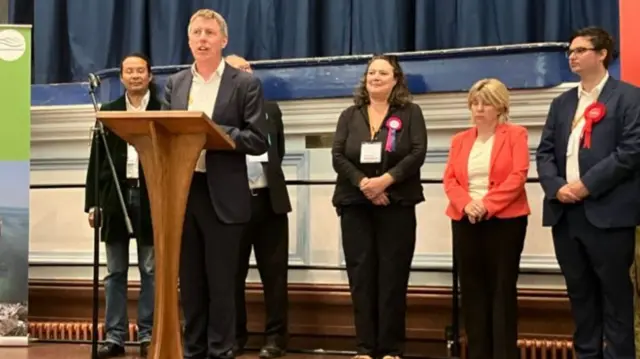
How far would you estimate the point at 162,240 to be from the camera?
2.68m

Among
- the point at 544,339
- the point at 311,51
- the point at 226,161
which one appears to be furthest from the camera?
the point at 311,51

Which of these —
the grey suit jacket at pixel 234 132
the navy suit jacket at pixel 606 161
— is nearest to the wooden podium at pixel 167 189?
the grey suit jacket at pixel 234 132

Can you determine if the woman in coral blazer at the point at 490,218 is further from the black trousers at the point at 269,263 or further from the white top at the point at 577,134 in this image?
the black trousers at the point at 269,263

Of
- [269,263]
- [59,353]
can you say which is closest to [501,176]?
[269,263]

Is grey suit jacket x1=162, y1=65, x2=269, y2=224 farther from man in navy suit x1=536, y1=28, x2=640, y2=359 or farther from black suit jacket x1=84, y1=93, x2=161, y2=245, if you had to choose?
man in navy suit x1=536, y1=28, x2=640, y2=359

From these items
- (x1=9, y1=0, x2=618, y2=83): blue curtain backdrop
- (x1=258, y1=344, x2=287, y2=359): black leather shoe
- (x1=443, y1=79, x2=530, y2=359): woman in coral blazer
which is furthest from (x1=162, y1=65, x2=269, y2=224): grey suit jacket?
(x1=9, y1=0, x2=618, y2=83): blue curtain backdrop

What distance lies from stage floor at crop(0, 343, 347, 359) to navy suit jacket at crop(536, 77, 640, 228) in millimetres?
1351

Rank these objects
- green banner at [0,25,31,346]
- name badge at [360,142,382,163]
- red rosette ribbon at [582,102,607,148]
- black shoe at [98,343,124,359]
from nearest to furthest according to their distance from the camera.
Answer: red rosette ribbon at [582,102,607,148] < name badge at [360,142,382,163] < black shoe at [98,343,124,359] < green banner at [0,25,31,346]

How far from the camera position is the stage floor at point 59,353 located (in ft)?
12.5

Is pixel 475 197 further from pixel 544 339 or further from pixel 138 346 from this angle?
pixel 138 346

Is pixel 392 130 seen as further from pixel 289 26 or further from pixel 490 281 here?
pixel 289 26

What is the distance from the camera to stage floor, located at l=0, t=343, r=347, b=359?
382 centimetres

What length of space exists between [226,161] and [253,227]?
1.00 meters

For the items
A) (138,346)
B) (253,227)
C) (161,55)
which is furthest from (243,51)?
(138,346)
